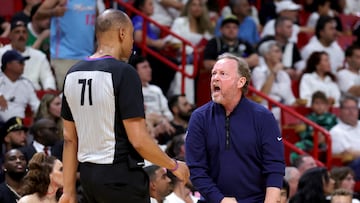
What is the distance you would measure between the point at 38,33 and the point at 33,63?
1105mm

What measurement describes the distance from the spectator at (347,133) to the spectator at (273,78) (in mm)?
961

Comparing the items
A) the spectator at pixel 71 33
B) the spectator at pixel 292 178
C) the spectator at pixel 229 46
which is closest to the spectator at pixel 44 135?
the spectator at pixel 71 33

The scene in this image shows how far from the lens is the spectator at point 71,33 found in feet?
38.8

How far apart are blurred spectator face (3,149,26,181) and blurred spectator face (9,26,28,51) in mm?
2869

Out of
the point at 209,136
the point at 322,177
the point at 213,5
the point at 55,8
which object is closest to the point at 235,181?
the point at 209,136

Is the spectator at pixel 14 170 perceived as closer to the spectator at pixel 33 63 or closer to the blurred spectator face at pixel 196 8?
the spectator at pixel 33 63

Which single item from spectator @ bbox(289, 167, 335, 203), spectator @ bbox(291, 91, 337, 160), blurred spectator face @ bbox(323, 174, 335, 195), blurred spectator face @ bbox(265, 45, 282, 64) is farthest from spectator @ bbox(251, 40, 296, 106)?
spectator @ bbox(289, 167, 335, 203)

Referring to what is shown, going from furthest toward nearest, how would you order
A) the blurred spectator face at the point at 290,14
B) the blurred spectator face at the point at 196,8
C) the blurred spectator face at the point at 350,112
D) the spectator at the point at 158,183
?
the blurred spectator face at the point at 290,14 < the blurred spectator face at the point at 196,8 < the blurred spectator face at the point at 350,112 < the spectator at the point at 158,183

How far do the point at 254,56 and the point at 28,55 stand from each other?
10.8ft

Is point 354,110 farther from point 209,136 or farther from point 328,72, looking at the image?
point 209,136

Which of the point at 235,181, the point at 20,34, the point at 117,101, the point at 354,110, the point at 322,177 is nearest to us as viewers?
the point at 117,101

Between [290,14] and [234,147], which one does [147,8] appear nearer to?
[290,14]

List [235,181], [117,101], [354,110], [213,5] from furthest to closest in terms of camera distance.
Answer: [213,5]
[354,110]
[235,181]
[117,101]

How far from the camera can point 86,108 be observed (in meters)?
5.80
